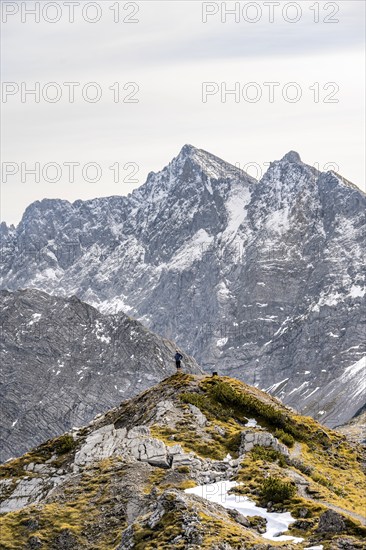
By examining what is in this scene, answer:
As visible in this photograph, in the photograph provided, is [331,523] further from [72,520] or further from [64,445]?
[64,445]

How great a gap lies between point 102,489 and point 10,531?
4922 mm

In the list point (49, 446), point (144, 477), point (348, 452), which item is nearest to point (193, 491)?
point (144, 477)

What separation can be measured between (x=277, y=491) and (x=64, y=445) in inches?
732

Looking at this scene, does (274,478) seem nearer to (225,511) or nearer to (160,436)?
(225,511)

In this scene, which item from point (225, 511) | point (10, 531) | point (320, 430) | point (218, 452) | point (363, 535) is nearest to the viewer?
point (363, 535)

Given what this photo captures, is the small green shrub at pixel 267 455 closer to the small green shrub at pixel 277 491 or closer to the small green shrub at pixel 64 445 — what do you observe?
the small green shrub at pixel 277 491

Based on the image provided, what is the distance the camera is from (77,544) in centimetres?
4219

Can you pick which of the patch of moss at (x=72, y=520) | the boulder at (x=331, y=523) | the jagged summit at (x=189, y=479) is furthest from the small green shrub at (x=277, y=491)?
the patch of moss at (x=72, y=520)

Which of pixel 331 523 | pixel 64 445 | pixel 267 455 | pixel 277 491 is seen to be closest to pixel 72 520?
pixel 277 491

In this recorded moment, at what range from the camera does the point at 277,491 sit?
143 ft

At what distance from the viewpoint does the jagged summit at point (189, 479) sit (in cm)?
3762

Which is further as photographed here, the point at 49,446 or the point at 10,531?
the point at 49,446

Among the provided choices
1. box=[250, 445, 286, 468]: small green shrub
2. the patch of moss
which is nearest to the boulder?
the patch of moss

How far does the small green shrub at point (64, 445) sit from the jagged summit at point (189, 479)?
82 millimetres
